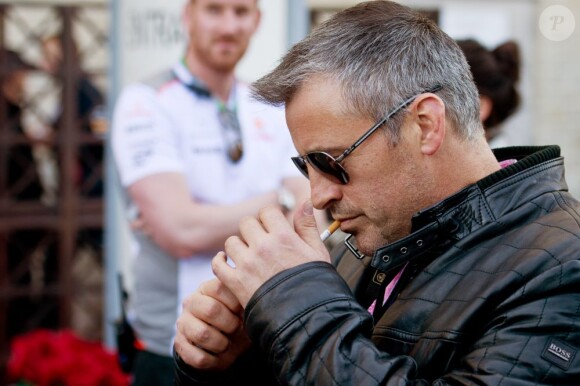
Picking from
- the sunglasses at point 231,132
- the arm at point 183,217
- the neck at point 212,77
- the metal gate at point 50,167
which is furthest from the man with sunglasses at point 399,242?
Result: the metal gate at point 50,167

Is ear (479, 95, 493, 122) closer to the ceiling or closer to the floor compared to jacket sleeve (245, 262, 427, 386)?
closer to the ceiling

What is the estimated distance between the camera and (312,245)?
1.74 metres

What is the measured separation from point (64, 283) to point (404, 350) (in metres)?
5.26

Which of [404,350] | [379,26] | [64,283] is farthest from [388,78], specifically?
[64,283]

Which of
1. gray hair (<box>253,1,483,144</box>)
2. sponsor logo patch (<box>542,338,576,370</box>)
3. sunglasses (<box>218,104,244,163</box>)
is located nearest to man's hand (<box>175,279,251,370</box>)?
gray hair (<box>253,1,483,144</box>)

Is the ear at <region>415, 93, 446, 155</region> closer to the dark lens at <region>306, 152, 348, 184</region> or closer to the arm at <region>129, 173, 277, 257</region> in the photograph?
the dark lens at <region>306, 152, 348, 184</region>

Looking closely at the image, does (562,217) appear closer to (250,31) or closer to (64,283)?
(250,31)

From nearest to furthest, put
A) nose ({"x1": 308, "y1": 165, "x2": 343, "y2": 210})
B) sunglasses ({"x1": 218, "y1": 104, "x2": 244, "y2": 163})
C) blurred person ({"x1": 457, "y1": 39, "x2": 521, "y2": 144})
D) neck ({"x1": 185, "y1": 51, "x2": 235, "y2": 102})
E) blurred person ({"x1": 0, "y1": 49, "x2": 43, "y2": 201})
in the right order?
nose ({"x1": 308, "y1": 165, "x2": 343, "y2": 210}) < sunglasses ({"x1": 218, "y1": 104, "x2": 244, "y2": 163}) < neck ({"x1": 185, "y1": 51, "x2": 235, "y2": 102}) < blurred person ({"x1": 457, "y1": 39, "x2": 521, "y2": 144}) < blurred person ({"x1": 0, "y1": 49, "x2": 43, "y2": 201})

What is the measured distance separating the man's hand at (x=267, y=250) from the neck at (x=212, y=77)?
1.60 meters

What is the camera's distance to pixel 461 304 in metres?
1.65

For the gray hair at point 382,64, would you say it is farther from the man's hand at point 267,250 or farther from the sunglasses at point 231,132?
the sunglasses at point 231,132

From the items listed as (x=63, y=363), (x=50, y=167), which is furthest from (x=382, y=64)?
(x=50, y=167)

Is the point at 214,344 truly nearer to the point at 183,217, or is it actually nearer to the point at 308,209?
the point at 308,209

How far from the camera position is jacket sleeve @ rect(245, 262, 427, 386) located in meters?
1.56
